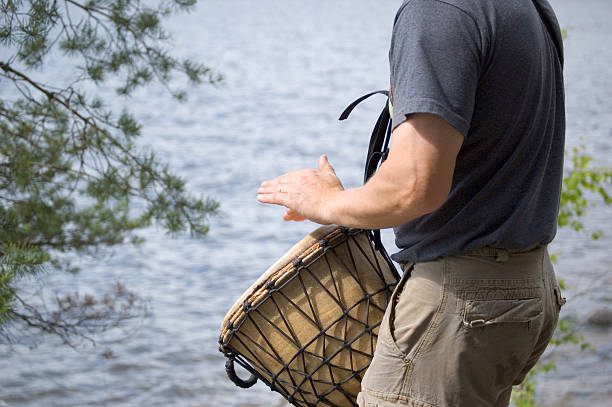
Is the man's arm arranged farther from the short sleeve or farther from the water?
the water

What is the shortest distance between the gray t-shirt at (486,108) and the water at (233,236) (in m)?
2.27

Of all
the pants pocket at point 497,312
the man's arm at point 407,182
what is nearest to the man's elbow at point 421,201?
the man's arm at point 407,182

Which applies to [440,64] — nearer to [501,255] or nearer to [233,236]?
[501,255]

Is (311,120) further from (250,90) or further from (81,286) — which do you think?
(81,286)

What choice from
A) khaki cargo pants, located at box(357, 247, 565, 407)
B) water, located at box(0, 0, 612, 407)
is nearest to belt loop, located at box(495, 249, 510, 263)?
khaki cargo pants, located at box(357, 247, 565, 407)

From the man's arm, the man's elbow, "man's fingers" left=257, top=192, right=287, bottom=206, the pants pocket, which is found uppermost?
"man's fingers" left=257, top=192, right=287, bottom=206

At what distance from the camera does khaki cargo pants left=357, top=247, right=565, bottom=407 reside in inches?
57.2

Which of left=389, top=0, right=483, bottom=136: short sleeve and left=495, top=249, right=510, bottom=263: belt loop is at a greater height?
Answer: left=389, top=0, right=483, bottom=136: short sleeve

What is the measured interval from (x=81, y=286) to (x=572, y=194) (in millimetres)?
3776

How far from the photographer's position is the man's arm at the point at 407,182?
1.30m

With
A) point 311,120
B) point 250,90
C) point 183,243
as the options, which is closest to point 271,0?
point 250,90

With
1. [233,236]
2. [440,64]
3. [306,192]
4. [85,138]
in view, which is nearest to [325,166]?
[306,192]

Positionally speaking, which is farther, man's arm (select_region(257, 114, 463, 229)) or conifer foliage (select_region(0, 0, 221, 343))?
conifer foliage (select_region(0, 0, 221, 343))

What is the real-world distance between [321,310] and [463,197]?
1.59ft
